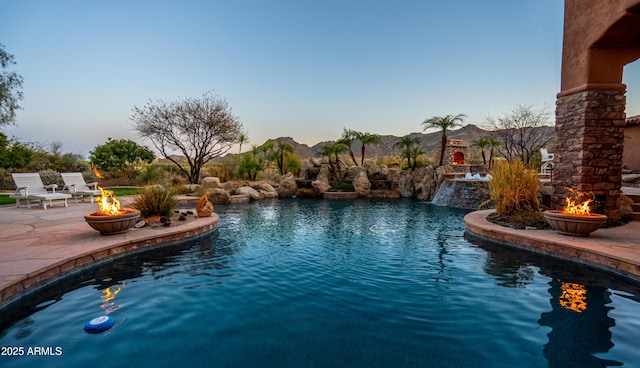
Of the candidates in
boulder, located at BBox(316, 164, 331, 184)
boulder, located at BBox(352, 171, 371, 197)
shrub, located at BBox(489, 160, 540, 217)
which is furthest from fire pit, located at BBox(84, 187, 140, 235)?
boulder, located at BBox(316, 164, 331, 184)

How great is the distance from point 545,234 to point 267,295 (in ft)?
17.6

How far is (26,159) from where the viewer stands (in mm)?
16469

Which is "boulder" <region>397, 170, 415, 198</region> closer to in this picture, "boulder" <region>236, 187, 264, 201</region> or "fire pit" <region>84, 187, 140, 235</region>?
"boulder" <region>236, 187, 264, 201</region>

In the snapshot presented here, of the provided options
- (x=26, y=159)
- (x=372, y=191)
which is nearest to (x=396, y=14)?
(x=372, y=191)

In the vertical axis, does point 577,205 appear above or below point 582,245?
above

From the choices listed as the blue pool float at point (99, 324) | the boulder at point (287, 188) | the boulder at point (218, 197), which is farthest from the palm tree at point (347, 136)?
the blue pool float at point (99, 324)

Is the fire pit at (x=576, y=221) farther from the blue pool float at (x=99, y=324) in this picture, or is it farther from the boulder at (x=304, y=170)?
the boulder at (x=304, y=170)

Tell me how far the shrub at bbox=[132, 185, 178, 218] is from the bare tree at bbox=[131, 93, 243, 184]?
13.0m

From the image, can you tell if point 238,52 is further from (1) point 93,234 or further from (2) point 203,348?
(2) point 203,348

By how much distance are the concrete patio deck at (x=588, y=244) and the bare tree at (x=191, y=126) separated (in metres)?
17.2

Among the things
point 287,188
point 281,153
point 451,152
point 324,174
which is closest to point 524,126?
point 451,152

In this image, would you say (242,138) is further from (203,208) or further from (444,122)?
(444,122)

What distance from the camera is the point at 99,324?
2439mm

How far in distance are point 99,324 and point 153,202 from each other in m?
4.59
